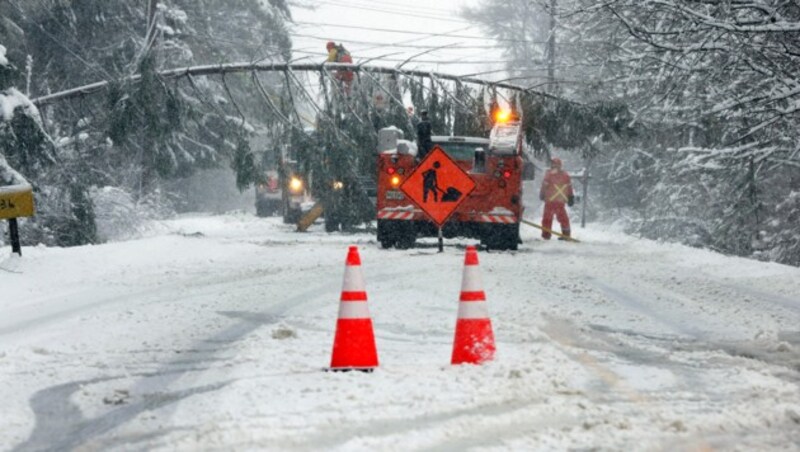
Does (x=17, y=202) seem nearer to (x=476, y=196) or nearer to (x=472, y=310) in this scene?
(x=476, y=196)

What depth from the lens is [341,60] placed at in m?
18.6

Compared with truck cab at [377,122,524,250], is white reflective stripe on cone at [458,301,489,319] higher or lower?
lower

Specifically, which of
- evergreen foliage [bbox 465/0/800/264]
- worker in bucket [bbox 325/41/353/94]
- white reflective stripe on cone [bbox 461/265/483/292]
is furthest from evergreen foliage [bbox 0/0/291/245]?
white reflective stripe on cone [bbox 461/265/483/292]

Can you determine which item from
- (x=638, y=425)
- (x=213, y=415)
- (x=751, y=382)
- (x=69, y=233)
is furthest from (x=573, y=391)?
(x=69, y=233)

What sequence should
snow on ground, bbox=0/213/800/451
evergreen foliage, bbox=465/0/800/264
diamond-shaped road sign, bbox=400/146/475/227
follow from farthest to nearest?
diamond-shaped road sign, bbox=400/146/475/227 < evergreen foliage, bbox=465/0/800/264 < snow on ground, bbox=0/213/800/451

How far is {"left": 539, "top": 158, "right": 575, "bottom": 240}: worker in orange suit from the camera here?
66.1 ft

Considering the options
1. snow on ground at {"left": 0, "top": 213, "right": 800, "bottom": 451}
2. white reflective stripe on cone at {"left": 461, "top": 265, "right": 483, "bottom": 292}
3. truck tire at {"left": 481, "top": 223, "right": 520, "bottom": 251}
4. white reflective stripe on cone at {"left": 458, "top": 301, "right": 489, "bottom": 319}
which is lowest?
snow on ground at {"left": 0, "top": 213, "right": 800, "bottom": 451}

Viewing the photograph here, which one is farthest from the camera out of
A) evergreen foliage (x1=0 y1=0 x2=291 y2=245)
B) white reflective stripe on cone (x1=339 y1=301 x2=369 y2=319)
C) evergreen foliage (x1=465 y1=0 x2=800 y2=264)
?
evergreen foliage (x1=0 y1=0 x2=291 y2=245)

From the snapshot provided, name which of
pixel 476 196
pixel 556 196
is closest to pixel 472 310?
pixel 476 196

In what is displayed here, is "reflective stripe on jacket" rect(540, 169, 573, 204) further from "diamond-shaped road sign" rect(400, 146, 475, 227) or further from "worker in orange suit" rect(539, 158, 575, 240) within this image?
"diamond-shaped road sign" rect(400, 146, 475, 227)

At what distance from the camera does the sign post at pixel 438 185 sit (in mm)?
12828

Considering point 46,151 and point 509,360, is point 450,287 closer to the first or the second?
point 509,360

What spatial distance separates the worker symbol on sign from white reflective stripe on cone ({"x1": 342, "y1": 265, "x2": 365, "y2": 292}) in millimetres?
7340

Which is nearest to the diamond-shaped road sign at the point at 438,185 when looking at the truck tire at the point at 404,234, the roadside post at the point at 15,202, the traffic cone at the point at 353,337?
the truck tire at the point at 404,234
